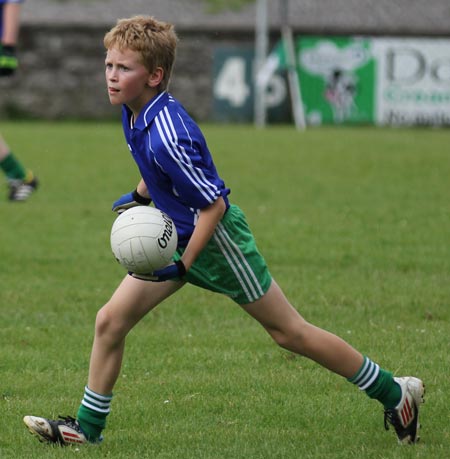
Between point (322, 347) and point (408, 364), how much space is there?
155 centimetres

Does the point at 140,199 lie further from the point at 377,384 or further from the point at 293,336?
the point at 377,384

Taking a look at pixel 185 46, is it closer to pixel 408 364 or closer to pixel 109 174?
pixel 109 174

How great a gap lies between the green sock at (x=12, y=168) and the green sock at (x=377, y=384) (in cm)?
651

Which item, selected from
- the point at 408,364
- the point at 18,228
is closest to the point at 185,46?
the point at 18,228

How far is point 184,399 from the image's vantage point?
5.75m

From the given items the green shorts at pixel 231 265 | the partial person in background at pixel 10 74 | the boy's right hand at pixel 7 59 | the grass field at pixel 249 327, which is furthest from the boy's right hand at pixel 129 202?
the boy's right hand at pixel 7 59

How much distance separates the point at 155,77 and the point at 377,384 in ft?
5.16

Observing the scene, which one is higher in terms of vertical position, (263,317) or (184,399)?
(263,317)

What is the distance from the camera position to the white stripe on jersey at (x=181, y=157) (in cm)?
459

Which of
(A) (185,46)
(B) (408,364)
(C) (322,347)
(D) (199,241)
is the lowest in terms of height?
(A) (185,46)

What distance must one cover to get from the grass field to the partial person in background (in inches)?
14.9

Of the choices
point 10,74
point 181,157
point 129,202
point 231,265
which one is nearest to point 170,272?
point 231,265

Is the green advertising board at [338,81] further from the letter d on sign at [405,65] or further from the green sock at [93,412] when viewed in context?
the green sock at [93,412]

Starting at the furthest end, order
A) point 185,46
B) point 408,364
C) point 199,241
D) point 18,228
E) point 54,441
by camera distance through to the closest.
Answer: point 185,46 < point 18,228 < point 408,364 < point 54,441 < point 199,241
